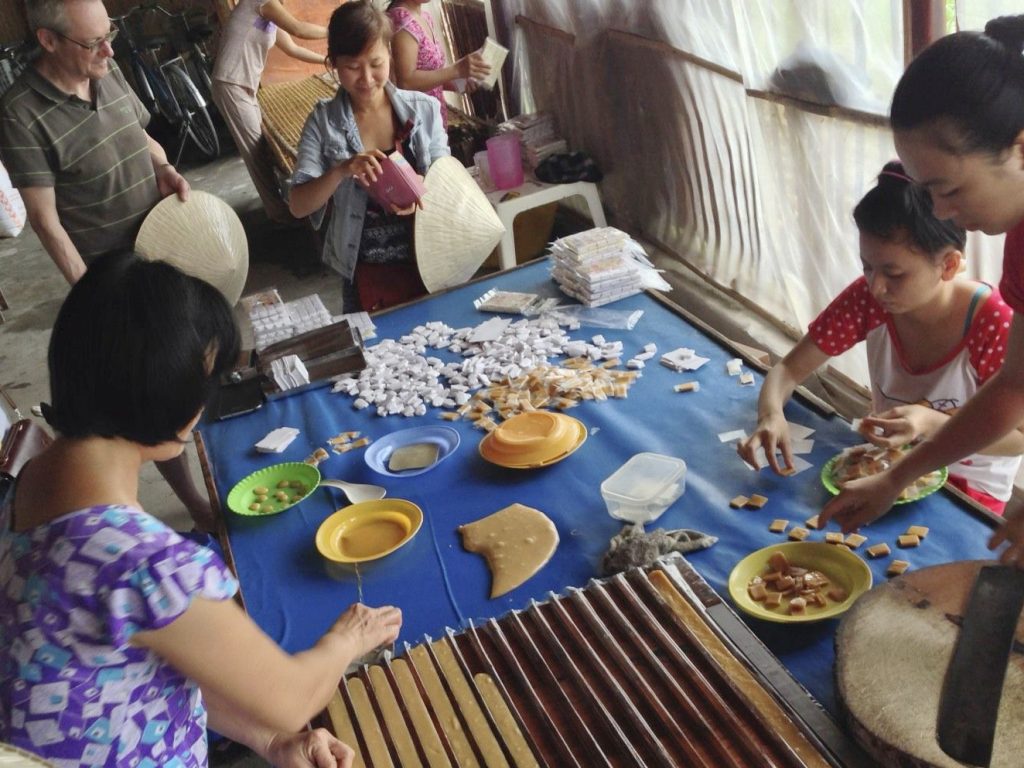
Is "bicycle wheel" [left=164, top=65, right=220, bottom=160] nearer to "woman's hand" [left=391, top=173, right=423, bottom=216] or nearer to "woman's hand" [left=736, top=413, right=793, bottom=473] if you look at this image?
"woman's hand" [left=391, top=173, right=423, bottom=216]

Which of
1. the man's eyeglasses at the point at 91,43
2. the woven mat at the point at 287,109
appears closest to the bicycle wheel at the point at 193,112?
the woven mat at the point at 287,109

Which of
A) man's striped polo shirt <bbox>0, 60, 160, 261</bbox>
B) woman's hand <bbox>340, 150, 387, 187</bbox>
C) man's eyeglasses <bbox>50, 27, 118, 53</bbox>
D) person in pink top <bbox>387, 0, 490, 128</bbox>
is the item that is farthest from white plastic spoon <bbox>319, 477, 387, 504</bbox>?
person in pink top <bbox>387, 0, 490, 128</bbox>

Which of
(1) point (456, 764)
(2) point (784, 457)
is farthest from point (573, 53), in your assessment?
(1) point (456, 764)

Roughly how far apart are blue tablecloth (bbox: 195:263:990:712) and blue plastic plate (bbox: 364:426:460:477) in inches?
1.4

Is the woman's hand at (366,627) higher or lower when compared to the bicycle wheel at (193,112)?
lower

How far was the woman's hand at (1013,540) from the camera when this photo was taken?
126 centimetres

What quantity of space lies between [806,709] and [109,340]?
1154 mm

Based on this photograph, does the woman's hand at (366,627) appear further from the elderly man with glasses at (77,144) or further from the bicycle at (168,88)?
the bicycle at (168,88)

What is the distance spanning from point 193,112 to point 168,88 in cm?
37

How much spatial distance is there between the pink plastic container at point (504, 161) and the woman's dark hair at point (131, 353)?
11.8 feet

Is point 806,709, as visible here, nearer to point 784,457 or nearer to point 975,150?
point 784,457

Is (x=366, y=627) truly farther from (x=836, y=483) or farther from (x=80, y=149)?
(x=80, y=149)

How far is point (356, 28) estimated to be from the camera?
268 centimetres

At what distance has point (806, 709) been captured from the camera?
129cm
